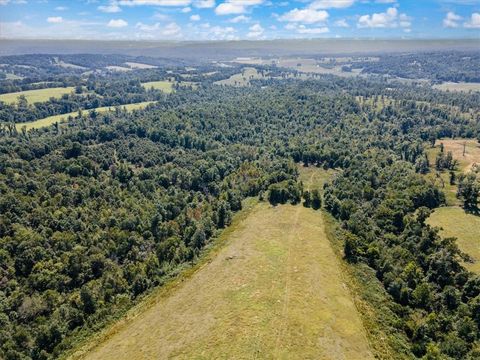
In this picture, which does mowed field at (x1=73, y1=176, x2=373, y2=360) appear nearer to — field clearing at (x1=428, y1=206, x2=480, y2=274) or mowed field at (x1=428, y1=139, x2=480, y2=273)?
field clearing at (x1=428, y1=206, x2=480, y2=274)

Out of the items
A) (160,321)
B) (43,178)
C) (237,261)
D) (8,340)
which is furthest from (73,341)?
(43,178)

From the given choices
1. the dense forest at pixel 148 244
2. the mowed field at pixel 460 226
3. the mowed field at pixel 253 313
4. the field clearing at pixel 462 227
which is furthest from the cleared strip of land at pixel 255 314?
the mowed field at pixel 460 226

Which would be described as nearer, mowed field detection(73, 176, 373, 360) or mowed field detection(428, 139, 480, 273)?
mowed field detection(73, 176, 373, 360)

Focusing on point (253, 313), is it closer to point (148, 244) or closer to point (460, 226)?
point (148, 244)

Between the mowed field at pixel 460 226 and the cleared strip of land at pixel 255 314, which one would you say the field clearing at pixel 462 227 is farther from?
the cleared strip of land at pixel 255 314

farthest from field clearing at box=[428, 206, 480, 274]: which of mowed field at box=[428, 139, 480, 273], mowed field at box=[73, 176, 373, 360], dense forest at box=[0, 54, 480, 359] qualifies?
mowed field at box=[73, 176, 373, 360]

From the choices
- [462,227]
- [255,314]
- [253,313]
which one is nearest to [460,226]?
[462,227]
